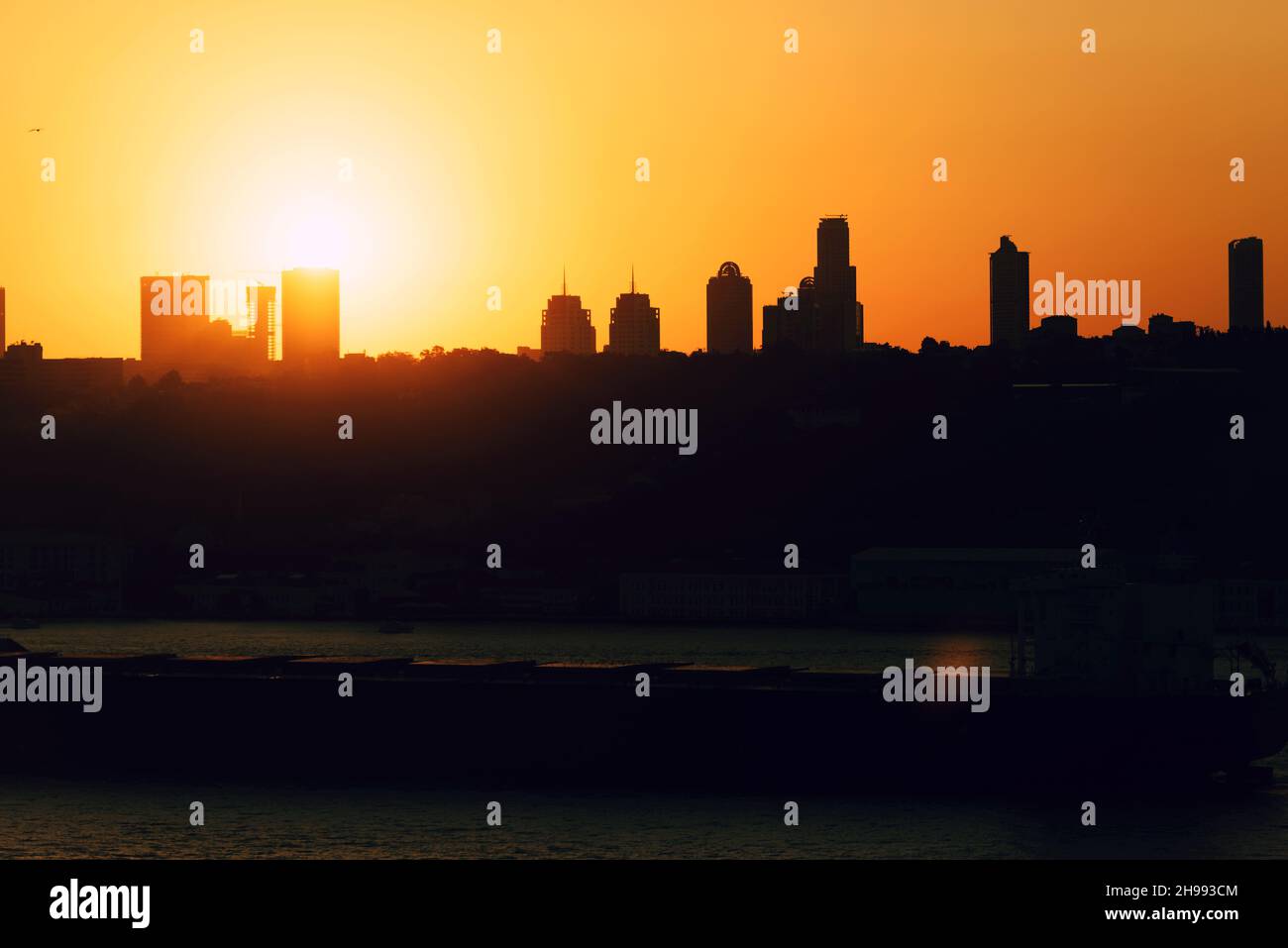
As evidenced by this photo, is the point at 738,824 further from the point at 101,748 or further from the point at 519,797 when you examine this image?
the point at 101,748

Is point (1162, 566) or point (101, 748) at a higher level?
point (1162, 566)

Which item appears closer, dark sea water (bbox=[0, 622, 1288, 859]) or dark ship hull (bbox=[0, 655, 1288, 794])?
dark sea water (bbox=[0, 622, 1288, 859])

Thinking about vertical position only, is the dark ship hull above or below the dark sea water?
above

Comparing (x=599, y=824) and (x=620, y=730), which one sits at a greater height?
(x=620, y=730)

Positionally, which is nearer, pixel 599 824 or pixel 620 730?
pixel 599 824
